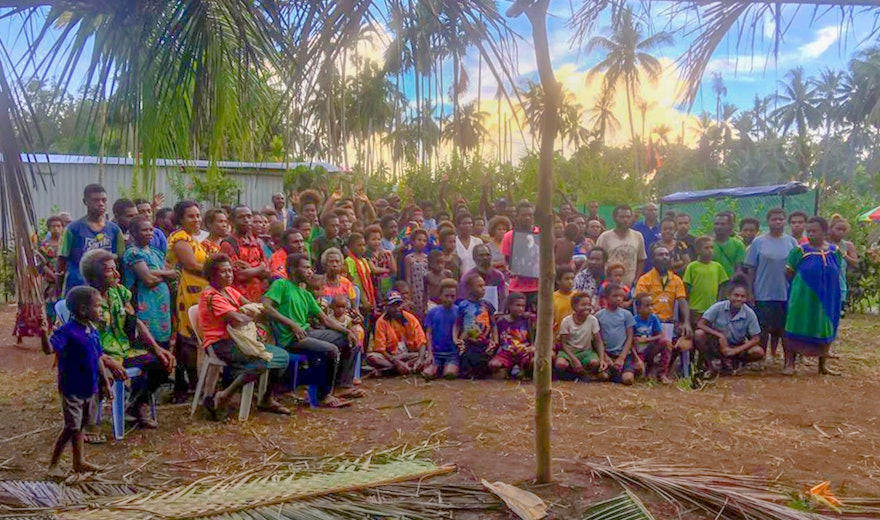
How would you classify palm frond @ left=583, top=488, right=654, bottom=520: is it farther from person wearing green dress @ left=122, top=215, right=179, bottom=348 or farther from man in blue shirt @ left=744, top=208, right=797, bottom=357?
man in blue shirt @ left=744, top=208, right=797, bottom=357

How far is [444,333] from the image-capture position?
7488 millimetres

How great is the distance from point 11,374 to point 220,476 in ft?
15.3

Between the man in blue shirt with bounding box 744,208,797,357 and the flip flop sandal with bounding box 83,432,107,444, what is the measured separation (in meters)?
6.33

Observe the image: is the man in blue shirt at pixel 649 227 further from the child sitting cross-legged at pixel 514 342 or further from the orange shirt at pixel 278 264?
the orange shirt at pixel 278 264

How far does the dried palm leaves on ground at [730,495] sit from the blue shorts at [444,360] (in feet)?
10.9

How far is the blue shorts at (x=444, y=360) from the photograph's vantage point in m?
7.47

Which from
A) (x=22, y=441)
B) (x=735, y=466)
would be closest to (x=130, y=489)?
(x=22, y=441)

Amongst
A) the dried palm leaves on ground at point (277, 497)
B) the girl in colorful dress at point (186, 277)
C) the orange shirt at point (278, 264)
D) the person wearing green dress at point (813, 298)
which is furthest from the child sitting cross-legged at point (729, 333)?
the girl in colorful dress at point (186, 277)

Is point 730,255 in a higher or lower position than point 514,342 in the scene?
higher

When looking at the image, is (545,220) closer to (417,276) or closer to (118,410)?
(118,410)

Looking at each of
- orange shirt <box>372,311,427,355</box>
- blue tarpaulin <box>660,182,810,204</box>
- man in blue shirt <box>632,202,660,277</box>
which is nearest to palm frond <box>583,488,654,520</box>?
orange shirt <box>372,311,427,355</box>

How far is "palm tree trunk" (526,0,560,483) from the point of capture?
12.2 feet

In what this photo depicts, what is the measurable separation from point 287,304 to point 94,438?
1.72m

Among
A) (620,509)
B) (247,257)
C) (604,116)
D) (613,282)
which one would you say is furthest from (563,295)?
(604,116)
